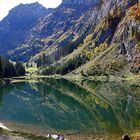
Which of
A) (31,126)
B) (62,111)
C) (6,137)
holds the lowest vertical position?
(6,137)

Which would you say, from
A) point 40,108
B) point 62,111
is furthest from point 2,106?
point 62,111

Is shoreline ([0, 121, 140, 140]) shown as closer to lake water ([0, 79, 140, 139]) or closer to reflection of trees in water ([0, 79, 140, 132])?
lake water ([0, 79, 140, 139])

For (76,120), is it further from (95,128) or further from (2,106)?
(2,106)

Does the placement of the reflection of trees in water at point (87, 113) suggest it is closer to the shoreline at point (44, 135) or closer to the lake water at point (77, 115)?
the lake water at point (77, 115)

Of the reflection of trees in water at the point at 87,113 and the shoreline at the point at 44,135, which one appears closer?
the shoreline at the point at 44,135

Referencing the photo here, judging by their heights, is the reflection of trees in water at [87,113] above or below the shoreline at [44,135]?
above

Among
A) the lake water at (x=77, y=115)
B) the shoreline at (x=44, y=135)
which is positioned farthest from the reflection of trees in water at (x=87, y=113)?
Answer: the shoreline at (x=44, y=135)

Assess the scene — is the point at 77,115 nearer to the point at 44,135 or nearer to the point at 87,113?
the point at 87,113

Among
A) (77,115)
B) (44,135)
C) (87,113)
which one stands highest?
(87,113)

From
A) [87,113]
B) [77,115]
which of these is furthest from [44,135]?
[87,113]

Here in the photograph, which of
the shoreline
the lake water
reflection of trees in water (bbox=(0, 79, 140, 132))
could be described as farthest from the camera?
reflection of trees in water (bbox=(0, 79, 140, 132))

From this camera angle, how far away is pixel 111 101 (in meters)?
131

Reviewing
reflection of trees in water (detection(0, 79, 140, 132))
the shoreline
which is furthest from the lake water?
the shoreline

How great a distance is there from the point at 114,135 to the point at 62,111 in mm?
40300
